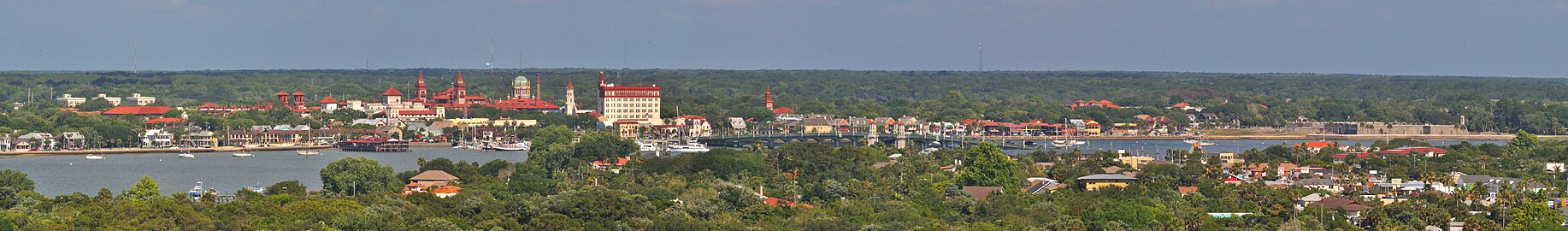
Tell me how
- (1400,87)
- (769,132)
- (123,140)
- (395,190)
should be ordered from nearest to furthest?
(395,190) → (123,140) → (769,132) → (1400,87)

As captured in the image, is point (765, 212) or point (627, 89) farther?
point (627, 89)

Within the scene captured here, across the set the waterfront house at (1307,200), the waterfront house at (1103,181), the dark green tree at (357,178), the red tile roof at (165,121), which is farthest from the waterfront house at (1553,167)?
the red tile roof at (165,121)

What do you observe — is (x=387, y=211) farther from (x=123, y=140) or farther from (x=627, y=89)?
(x=627, y=89)

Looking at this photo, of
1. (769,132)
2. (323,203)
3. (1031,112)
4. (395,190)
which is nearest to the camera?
(323,203)

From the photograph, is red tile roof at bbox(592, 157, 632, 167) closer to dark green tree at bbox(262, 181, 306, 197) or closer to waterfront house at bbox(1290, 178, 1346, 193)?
dark green tree at bbox(262, 181, 306, 197)

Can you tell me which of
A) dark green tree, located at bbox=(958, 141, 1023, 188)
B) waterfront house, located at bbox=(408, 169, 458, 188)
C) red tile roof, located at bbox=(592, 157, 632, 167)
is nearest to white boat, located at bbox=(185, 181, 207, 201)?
waterfront house, located at bbox=(408, 169, 458, 188)

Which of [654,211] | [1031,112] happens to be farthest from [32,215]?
[1031,112]

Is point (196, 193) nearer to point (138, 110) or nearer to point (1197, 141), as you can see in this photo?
point (1197, 141)
